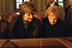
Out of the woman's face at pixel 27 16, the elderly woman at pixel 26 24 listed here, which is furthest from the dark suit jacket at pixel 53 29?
the woman's face at pixel 27 16

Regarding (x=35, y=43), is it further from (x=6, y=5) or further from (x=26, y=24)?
(x=6, y=5)

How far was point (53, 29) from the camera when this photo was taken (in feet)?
9.84

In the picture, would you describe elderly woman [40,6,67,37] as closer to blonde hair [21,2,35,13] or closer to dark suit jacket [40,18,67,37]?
dark suit jacket [40,18,67,37]

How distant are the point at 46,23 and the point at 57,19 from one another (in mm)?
292

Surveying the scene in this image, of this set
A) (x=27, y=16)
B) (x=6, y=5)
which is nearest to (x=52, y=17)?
(x=27, y=16)

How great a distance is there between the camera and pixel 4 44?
202 cm

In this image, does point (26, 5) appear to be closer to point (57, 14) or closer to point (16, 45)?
point (57, 14)

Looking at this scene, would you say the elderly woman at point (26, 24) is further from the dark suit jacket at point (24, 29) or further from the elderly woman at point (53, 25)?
the elderly woman at point (53, 25)

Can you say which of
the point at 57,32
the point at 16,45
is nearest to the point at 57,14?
the point at 57,32

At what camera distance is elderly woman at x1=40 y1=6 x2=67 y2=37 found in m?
2.86

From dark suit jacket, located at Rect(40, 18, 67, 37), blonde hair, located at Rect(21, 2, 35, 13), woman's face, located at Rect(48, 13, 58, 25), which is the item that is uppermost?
blonde hair, located at Rect(21, 2, 35, 13)

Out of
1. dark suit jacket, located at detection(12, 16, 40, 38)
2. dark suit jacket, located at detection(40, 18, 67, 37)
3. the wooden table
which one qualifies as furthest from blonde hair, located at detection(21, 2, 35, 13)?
the wooden table

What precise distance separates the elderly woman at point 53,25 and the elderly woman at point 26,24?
118 mm

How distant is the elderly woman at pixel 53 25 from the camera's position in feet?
9.37
